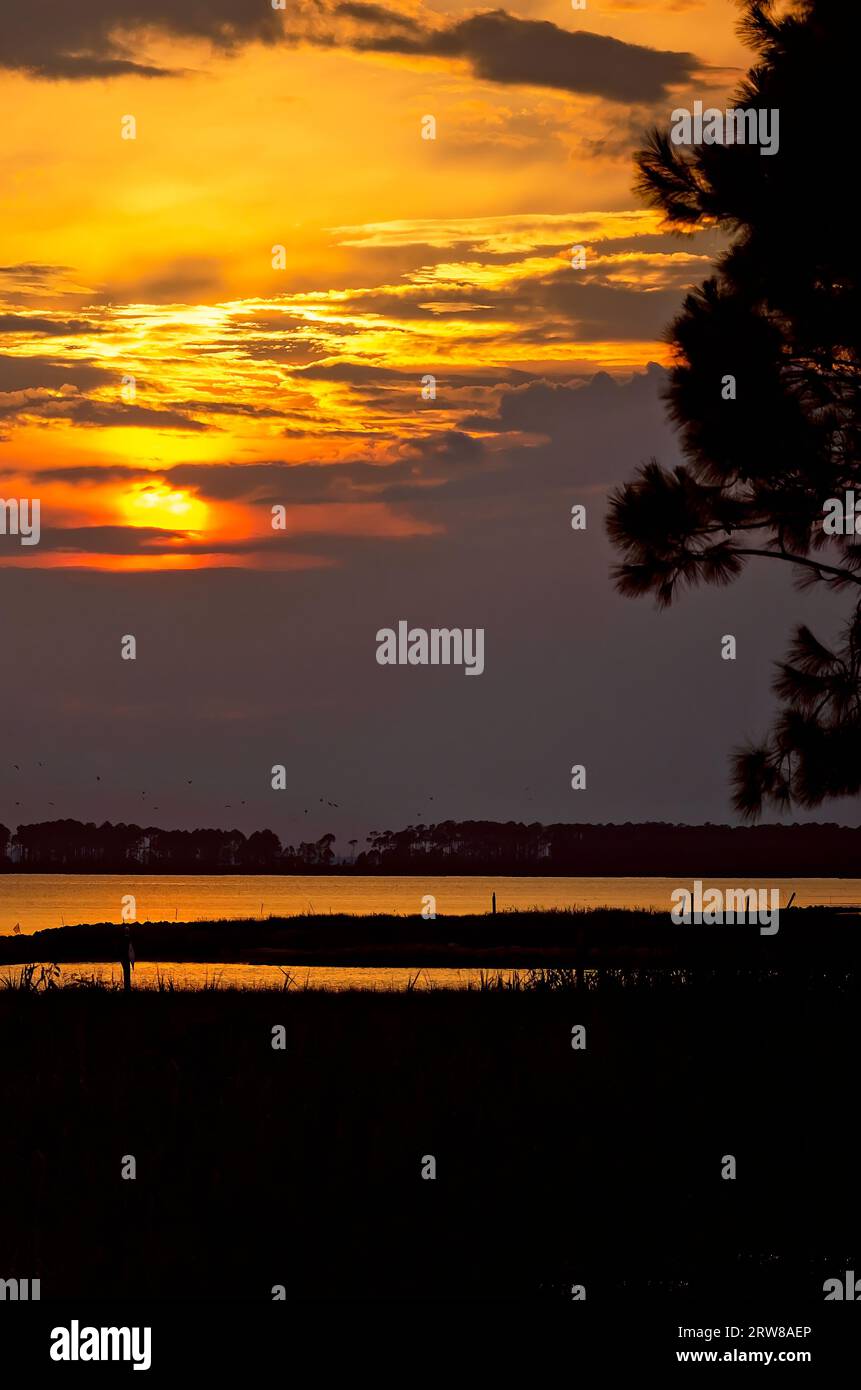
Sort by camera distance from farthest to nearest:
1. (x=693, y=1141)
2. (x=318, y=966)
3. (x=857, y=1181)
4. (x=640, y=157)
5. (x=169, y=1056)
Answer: (x=318, y=966), (x=640, y=157), (x=169, y=1056), (x=693, y=1141), (x=857, y=1181)

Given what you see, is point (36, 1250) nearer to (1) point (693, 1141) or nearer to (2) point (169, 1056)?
(1) point (693, 1141)

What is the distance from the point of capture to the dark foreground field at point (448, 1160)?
29.5 ft

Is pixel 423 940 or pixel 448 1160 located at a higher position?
pixel 448 1160

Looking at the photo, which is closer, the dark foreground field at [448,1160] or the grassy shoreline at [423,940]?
the dark foreground field at [448,1160]

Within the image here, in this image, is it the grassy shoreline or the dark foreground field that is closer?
the dark foreground field

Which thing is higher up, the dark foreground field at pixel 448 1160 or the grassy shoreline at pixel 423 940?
the dark foreground field at pixel 448 1160

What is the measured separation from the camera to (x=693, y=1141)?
1167cm

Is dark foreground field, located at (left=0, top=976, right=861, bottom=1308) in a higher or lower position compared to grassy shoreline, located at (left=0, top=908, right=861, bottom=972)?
higher

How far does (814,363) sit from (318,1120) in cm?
1008

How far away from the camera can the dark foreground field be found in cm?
898

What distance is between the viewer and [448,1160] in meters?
11.1

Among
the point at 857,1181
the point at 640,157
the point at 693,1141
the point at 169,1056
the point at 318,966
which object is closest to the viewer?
the point at 857,1181

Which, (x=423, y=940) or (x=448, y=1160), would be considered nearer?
(x=448, y=1160)
